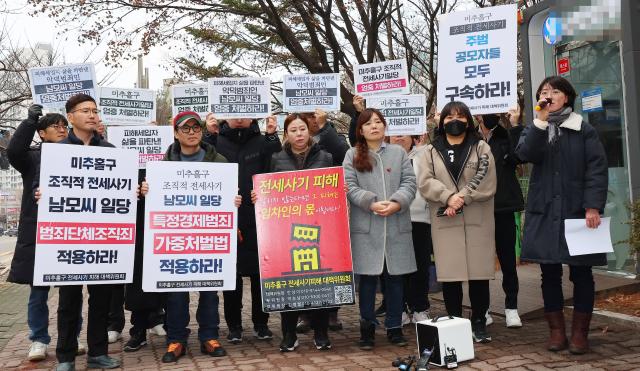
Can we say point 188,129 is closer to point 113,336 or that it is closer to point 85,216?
point 85,216

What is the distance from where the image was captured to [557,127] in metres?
5.09

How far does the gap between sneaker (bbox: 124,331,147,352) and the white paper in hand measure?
406cm

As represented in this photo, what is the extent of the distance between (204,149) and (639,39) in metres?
5.59

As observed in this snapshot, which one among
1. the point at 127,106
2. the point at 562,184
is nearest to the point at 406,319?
the point at 562,184

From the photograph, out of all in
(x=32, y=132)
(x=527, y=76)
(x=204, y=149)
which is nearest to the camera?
(x=32, y=132)

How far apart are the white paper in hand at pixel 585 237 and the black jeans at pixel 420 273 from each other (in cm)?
171

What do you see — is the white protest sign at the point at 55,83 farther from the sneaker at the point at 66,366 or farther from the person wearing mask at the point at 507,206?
the person wearing mask at the point at 507,206

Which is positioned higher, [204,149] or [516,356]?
[204,149]

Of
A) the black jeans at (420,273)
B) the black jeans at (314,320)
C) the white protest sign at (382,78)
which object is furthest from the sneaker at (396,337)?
the white protest sign at (382,78)

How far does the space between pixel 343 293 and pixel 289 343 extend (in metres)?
0.67

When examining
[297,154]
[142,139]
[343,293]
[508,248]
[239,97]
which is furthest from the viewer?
[142,139]

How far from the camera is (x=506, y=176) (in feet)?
19.8

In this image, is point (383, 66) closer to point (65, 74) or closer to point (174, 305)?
point (65, 74)

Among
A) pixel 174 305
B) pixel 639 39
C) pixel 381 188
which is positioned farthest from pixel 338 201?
pixel 639 39
